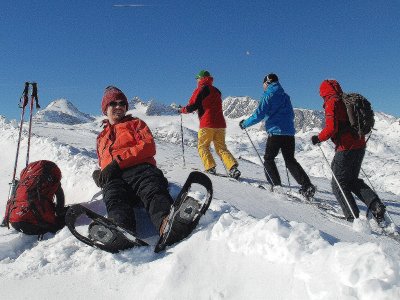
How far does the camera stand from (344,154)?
5.35 metres

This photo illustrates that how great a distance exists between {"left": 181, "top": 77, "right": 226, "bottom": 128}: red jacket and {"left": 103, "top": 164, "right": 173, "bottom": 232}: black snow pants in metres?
3.44

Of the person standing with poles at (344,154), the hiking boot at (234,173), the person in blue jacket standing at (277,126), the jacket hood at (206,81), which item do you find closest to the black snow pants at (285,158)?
the person in blue jacket standing at (277,126)

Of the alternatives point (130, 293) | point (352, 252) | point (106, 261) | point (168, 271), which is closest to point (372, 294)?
point (352, 252)

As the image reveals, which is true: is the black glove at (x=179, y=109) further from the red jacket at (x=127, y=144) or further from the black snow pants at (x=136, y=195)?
the black snow pants at (x=136, y=195)

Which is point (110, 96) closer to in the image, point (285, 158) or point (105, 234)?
point (105, 234)

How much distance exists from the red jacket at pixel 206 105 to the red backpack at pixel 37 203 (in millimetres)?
3542

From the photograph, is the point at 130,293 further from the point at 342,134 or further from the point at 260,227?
the point at 342,134

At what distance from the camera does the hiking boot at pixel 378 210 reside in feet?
17.0

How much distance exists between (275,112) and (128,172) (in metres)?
3.50

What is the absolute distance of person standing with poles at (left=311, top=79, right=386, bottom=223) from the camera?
522 cm

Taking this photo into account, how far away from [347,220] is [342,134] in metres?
1.24

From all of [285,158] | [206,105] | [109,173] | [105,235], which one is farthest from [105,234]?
[206,105]

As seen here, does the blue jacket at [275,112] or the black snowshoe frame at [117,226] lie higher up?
the blue jacket at [275,112]

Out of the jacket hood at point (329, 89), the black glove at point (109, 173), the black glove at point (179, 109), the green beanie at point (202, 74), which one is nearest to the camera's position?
the black glove at point (109, 173)
